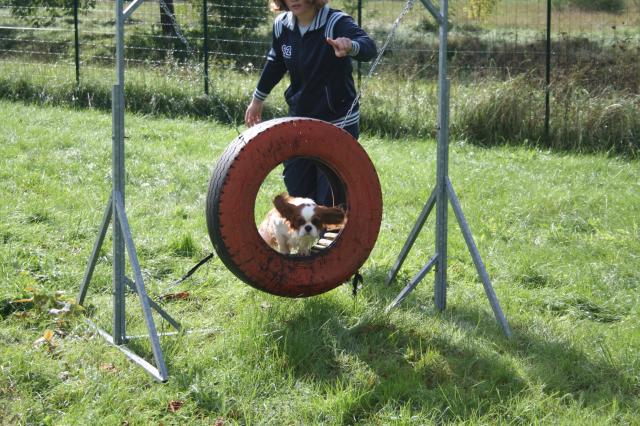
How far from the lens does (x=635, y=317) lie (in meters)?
4.77

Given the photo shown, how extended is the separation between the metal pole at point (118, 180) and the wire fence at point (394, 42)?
6484 mm

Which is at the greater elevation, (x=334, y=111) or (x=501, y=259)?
(x=334, y=111)

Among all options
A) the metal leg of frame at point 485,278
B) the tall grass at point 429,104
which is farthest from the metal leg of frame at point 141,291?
the tall grass at point 429,104

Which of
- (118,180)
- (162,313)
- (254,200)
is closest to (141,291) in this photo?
(162,313)

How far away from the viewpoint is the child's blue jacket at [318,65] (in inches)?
193

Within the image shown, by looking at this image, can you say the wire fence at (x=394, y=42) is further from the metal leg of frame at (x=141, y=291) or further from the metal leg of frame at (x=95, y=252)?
the metal leg of frame at (x=141, y=291)

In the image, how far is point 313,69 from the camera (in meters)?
4.98

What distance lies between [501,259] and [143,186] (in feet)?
10.4

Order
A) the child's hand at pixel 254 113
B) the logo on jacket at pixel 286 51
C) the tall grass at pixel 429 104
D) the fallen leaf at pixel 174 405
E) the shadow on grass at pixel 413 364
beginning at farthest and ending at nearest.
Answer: the tall grass at pixel 429 104, the child's hand at pixel 254 113, the logo on jacket at pixel 286 51, the shadow on grass at pixel 413 364, the fallen leaf at pixel 174 405

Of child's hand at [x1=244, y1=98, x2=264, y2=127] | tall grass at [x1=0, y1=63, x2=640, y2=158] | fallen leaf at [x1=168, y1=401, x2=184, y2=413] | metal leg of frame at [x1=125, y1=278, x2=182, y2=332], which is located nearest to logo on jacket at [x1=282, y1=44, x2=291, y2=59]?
child's hand at [x1=244, y1=98, x2=264, y2=127]

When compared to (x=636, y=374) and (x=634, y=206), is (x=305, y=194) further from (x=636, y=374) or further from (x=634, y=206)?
(x=634, y=206)

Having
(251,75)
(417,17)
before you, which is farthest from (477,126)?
(417,17)

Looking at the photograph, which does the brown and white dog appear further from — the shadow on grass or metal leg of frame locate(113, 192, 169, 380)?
metal leg of frame locate(113, 192, 169, 380)

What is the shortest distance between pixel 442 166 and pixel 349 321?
101cm
